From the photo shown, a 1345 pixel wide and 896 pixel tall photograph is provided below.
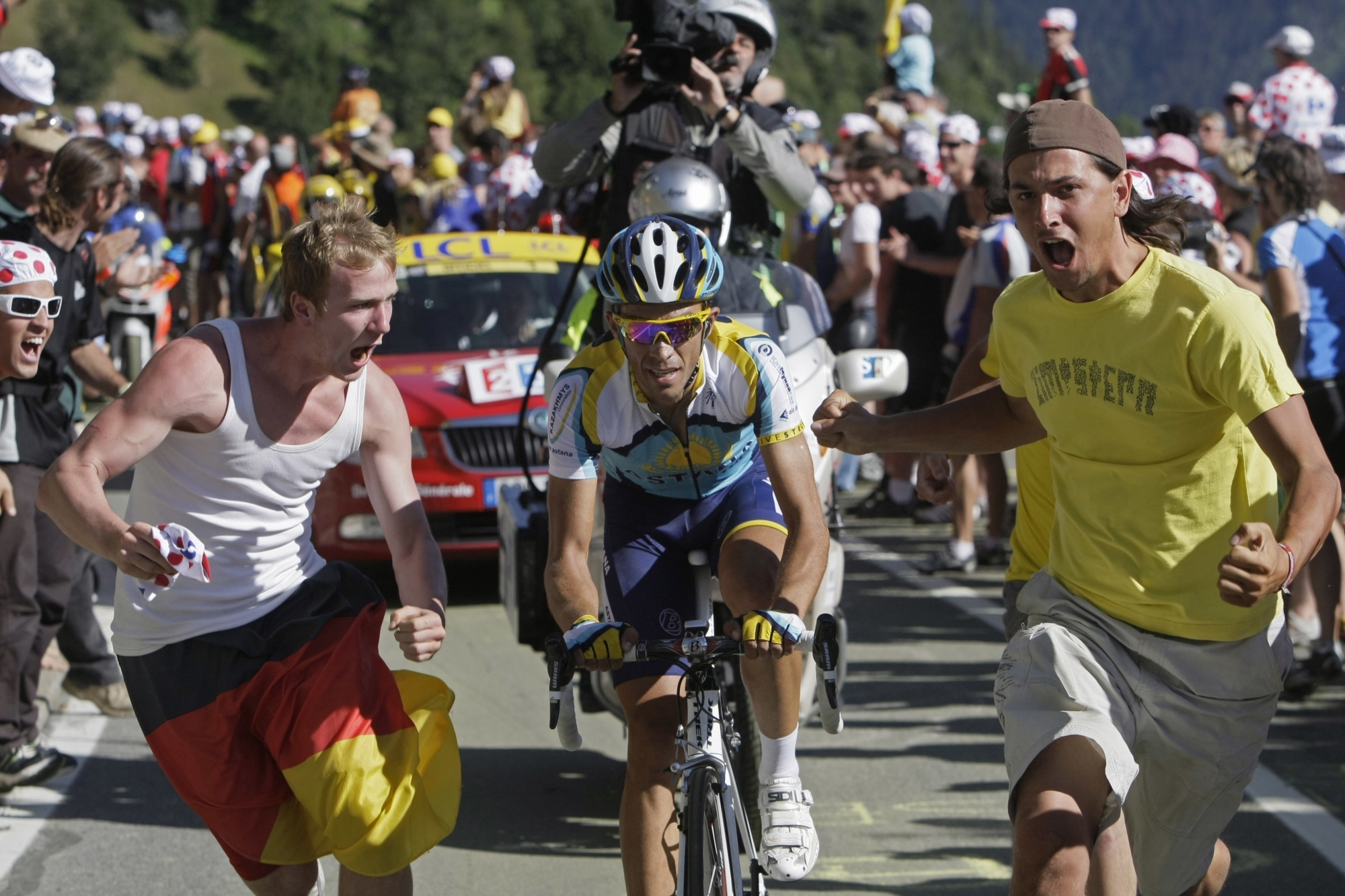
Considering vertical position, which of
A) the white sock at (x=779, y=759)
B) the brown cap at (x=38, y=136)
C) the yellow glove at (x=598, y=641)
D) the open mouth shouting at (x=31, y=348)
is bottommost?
the white sock at (x=779, y=759)

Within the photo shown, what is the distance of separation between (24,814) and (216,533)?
2.45 m

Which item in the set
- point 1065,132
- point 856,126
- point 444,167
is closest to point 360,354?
point 1065,132

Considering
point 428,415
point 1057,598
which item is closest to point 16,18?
point 428,415

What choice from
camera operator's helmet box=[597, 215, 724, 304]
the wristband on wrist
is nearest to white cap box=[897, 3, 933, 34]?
camera operator's helmet box=[597, 215, 724, 304]

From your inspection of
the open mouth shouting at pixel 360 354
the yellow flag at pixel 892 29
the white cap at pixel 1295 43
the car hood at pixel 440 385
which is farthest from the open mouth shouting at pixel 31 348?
the yellow flag at pixel 892 29

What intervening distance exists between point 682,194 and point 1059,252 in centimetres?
267

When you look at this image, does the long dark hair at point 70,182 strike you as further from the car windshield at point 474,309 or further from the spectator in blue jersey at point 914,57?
the spectator in blue jersey at point 914,57

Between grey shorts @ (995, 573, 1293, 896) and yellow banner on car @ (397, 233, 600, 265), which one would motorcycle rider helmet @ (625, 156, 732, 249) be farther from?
yellow banner on car @ (397, 233, 600, 265)

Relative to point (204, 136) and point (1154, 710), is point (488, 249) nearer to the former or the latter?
point (1154, 710)

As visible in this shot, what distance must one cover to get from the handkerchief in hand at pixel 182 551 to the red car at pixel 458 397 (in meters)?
4.73

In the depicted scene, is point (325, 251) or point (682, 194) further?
point (682, 194)

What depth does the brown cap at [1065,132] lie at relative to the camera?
12.5ft

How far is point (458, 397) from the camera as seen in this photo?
9.25m

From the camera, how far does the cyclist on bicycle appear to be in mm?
4301
